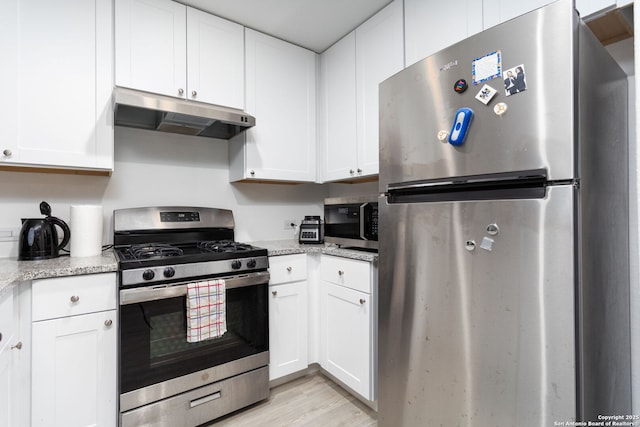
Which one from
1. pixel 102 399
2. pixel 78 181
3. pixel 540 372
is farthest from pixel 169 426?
pixel 540 372

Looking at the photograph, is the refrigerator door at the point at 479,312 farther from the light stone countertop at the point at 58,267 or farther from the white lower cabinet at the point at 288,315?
the white lower cabinet at the point at 288,315

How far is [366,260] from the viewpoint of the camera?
176 centimetres

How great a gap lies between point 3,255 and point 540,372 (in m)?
2.50

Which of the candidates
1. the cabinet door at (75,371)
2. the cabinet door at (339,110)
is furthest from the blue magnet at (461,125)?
the cabinet door at (75,371)

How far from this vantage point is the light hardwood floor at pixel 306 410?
1.75m

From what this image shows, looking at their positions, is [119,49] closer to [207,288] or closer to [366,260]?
[207,288]

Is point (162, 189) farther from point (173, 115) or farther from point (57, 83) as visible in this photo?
point (57, 83)

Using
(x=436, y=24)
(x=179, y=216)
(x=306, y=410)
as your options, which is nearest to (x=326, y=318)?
(x=306, y=410)

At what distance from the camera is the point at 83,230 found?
1.69m

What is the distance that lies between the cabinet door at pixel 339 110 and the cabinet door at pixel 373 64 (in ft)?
0.20

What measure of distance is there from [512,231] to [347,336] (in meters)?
1.24

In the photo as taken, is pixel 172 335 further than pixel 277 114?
No

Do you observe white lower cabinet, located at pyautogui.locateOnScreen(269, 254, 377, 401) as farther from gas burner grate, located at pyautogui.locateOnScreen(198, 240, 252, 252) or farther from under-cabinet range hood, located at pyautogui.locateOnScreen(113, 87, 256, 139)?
under-cabinet range hood, located at pyautogui.locateOnScreen(113, 87, 256, 139)

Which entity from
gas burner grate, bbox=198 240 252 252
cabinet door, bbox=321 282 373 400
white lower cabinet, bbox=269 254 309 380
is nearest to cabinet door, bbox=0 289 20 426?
gas burner grate, bbox=198 240 252 252
